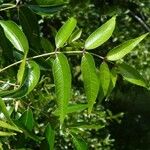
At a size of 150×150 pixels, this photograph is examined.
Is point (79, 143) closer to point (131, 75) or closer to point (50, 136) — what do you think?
point (50, 136)

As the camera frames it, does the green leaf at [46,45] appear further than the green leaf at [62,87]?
Yes

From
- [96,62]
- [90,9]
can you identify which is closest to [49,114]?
[96,62]

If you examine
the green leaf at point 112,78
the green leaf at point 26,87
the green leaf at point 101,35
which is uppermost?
the green leaf at point 101,35

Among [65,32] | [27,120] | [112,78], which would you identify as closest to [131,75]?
[112,78]

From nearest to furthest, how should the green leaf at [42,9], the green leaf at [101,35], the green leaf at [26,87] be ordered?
the green leaf at [26,87] → the green leaf at [101,35] → the green leaf at [42,9]

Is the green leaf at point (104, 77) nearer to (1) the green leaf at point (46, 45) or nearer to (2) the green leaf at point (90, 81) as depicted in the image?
(2) the green leaf at point (90, 81)

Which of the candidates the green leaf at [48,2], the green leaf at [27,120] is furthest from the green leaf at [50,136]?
the green leaf at [48,2]

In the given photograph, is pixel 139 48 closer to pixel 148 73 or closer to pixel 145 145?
pixel 148 73

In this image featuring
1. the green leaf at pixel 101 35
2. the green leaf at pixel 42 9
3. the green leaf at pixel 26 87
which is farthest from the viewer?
the green leaf at pixel 42 9
